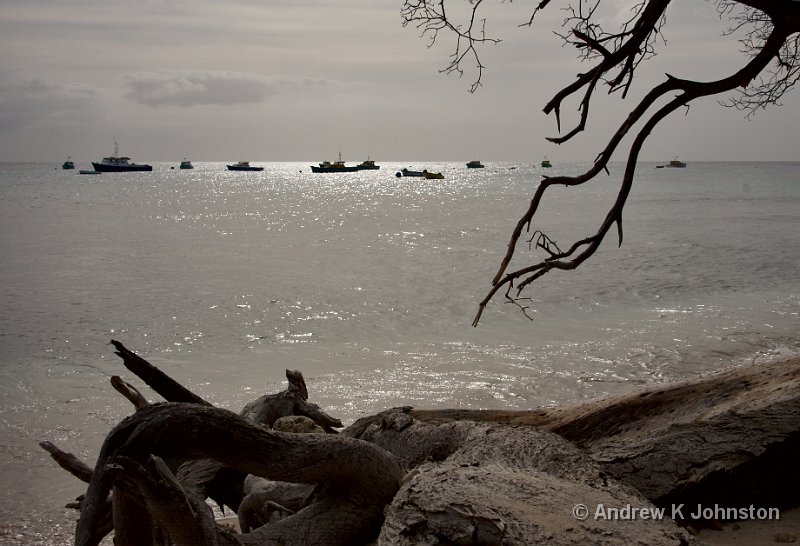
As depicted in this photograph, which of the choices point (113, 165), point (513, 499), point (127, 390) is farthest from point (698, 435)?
point (113, 165)

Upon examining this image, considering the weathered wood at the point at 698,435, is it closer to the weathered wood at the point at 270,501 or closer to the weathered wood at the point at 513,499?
the weathered wood at the point at 513,499

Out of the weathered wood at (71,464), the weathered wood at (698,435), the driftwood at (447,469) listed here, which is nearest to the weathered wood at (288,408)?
the driftwood at (447,469)

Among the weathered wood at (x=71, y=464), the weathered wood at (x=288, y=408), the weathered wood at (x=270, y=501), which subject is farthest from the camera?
the weathered wood at (x=288, y=408)

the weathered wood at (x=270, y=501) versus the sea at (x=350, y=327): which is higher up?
the weathered wood at (x=270, y=501)

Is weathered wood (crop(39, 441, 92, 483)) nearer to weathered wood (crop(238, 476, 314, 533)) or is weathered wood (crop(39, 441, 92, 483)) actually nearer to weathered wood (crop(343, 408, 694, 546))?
weathered wood (crop(238, 476, 314, 533))

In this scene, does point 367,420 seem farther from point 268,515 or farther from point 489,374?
point 489,374

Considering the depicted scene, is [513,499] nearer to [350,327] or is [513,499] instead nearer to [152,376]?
[152,376]

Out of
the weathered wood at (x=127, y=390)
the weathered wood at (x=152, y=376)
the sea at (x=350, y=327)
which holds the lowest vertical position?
the sea at (x=350, y=327)

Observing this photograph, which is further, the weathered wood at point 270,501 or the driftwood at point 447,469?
the weathered wood at point 270,501

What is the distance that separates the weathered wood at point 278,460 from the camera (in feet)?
8.96

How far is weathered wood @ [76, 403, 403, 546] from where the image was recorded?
8.96ft

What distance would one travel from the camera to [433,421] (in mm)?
4750

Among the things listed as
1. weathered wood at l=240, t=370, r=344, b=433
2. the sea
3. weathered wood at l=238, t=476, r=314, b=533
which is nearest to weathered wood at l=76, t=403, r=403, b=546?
weathered wood at l=238, t=476, r=314, b=533

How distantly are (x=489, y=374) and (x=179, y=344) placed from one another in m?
5.10
